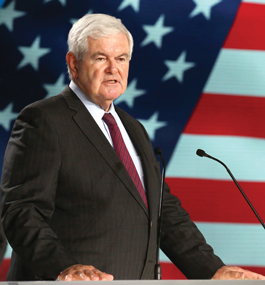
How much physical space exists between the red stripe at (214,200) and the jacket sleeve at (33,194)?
4.18ft

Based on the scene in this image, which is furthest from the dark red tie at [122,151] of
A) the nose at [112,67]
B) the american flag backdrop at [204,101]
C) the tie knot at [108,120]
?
the american flag backdrop at [204,101]

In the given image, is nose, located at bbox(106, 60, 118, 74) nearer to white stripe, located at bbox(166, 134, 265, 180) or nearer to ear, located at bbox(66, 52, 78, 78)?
ear, located at bbox(66, 52, 78, 78)

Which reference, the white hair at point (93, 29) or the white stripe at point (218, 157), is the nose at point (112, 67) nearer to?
the white hair at point (93, 29)

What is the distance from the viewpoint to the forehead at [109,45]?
1602 mm

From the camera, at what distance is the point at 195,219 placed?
2.59m

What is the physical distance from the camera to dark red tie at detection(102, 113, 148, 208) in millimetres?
1551

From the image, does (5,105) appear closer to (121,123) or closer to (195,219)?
(121,123)

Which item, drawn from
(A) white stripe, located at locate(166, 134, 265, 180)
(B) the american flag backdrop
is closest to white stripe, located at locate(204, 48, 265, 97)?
(B) the american flag backdrop

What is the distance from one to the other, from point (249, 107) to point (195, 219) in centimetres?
69

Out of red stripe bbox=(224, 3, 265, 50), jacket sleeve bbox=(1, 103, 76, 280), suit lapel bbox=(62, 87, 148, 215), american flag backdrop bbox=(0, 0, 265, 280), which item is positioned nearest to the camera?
jacket sleeve bbox=(1, 103, 76, 280)

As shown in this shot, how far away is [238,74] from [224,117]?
0.26 m

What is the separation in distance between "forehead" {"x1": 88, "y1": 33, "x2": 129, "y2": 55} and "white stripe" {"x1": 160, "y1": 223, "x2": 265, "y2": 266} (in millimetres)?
1294

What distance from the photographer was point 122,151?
5.18 ft

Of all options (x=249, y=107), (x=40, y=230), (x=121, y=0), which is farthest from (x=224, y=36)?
(x=40, y=230)
